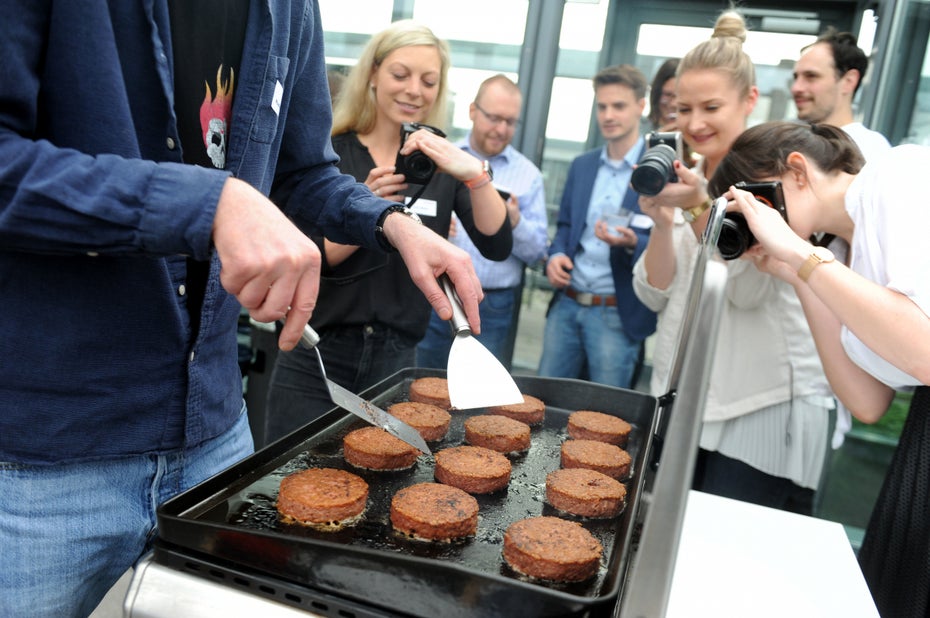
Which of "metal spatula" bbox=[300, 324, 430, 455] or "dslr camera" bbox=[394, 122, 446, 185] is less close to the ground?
"dslr camera" bbox=[394, 122, 446, 185]

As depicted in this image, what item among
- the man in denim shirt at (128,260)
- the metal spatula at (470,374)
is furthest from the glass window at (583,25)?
the metal spatula at (470,374)

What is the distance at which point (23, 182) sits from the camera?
2.38 ft

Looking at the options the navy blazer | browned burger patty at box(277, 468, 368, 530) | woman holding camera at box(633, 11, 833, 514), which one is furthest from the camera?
the navy blazer

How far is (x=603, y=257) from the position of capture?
3.27m

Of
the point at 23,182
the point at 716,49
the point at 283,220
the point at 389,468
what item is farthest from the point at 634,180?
the point at 23,182

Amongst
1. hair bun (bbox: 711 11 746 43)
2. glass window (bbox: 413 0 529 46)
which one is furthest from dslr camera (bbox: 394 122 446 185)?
glass window (bbox: 413 0 529 46)

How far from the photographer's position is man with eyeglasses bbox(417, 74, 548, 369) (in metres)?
3.23

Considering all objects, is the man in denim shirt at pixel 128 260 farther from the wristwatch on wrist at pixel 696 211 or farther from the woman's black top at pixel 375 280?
the wristwatch on wrist at pixel 696 211

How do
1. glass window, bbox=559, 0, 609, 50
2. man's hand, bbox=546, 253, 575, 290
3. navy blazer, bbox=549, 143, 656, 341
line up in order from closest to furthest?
navy blazer, bbox=549, 143, 656, 341, man's hand, bbox=546, 253, 575, 290, glass window, bbox=559, 0, 609, 50

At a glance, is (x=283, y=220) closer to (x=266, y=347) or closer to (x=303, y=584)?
(x=303, y=584)

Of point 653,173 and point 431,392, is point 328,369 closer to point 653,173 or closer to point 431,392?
point 431,392

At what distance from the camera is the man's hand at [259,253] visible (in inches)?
29.3

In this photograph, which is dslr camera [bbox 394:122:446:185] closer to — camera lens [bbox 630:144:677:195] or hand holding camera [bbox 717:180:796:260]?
camera lens [bbox 630:144:677:195]

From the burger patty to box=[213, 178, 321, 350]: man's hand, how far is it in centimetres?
69
